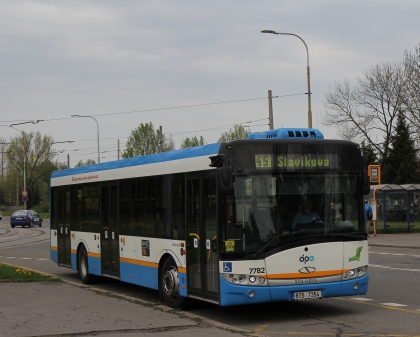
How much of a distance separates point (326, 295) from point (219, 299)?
5.04ft

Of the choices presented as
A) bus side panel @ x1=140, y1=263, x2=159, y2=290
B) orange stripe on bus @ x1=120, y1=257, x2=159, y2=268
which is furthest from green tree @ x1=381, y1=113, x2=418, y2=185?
bus side panel @ x1=140, y1=263, x2=159, y2=290

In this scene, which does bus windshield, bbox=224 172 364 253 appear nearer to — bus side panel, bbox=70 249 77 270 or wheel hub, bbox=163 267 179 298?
wheel hub, bbox=163 267 179 298

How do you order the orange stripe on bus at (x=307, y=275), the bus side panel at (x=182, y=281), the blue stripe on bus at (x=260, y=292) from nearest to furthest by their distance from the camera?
the blue stripe on bus at (x=260, y=292), the orange stripe on bus at (x=307, y=275), the bus side panel at (x=182, y=281)

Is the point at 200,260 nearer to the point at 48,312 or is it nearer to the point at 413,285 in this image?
the point at 48,312

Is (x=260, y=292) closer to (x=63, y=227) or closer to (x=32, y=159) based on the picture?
(x=63, y=227)

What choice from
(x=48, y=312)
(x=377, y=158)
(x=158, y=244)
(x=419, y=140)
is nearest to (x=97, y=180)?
(x=158, y=244)

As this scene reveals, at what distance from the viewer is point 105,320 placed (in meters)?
10.6

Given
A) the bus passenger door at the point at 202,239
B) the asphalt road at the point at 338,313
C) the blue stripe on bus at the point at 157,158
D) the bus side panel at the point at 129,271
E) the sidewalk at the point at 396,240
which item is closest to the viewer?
the asphalt road at the point at 338,313

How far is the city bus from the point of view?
10602mm

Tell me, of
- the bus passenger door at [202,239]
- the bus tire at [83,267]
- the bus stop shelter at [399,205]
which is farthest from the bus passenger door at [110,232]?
the bus stop shelter at [399,205]

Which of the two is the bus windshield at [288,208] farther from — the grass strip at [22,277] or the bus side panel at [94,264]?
the grass strip at [22,277]

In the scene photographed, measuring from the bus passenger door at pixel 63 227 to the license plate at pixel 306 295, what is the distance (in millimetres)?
8658

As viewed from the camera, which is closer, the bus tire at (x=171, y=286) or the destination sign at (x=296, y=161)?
the destination sign at (x=296, y=161)

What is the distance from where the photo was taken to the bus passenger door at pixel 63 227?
60.0ft
